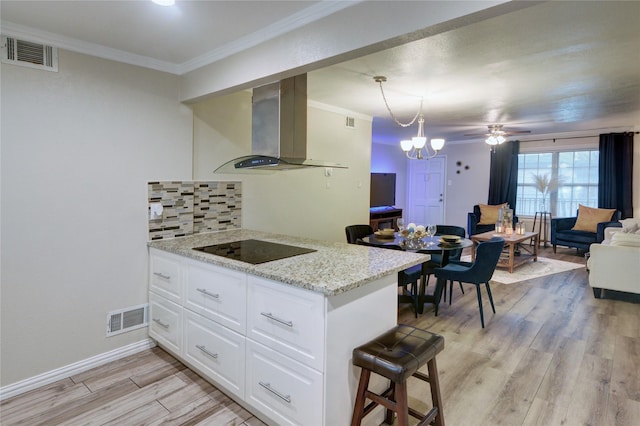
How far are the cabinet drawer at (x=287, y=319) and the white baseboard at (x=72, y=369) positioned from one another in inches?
56.1

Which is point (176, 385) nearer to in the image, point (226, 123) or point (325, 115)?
point (226, 123)

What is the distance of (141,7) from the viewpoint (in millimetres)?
1970

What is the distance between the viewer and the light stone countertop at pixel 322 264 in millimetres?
1701

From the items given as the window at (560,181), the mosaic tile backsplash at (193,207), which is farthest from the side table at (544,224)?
the mosaic tile backsplash at (193,207)

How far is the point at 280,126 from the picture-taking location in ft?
8.33

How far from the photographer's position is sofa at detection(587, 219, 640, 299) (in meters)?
4.02

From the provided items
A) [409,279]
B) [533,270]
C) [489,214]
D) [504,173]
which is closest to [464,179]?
[504,173]

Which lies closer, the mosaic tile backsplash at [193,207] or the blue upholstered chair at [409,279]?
the mosaic tile backsplash at [193,207]

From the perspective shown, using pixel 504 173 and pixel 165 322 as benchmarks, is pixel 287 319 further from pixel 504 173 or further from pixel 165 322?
pixel 504 173

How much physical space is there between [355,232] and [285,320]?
8.18 feet

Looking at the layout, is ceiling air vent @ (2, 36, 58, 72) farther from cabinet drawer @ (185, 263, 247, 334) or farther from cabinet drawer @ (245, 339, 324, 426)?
cabinet drawer @ (245, 339, 324, 426)

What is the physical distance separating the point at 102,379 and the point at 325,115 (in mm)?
3458

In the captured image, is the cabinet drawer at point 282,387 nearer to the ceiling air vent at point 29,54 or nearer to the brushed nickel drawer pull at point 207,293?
the brushed nickel drawer pull at point 207,293

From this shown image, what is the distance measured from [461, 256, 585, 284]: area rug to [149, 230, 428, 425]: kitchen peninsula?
353 centimetres
